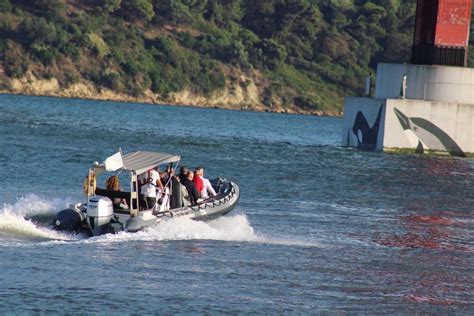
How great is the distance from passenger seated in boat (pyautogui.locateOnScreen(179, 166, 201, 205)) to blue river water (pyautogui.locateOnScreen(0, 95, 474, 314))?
68cm

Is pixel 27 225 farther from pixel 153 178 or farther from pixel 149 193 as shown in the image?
pixel 153 178

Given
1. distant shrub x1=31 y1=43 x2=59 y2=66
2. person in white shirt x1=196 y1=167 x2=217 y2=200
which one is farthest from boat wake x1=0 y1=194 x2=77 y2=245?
distant shrub x1=31 y1=43 x2=59 y2=66

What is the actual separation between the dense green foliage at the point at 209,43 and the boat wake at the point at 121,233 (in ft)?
345

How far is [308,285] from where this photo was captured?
922 inches

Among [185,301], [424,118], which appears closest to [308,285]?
[185,301]

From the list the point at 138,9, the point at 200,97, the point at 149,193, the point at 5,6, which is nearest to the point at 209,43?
the point at 200,97

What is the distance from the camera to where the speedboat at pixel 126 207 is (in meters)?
26.3

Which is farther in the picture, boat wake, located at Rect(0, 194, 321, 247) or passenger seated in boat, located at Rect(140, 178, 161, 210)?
passenger seated in boat, located at Rect(140, 178, 161, 210)

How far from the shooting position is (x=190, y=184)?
29750 mm

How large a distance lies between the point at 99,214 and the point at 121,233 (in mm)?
889

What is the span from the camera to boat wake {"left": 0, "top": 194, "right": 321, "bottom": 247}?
26484 mm

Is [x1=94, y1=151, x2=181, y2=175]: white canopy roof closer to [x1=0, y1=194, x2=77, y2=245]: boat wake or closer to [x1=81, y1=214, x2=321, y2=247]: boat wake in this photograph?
[x1=81, y1=214, x2=321, y2=247]: boat wake

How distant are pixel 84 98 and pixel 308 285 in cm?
11481

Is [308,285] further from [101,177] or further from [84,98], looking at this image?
[84,98]
